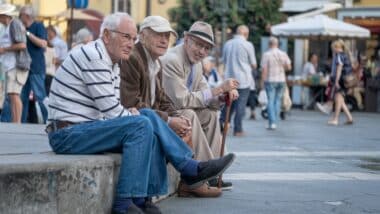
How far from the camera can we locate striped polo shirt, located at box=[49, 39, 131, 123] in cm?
720

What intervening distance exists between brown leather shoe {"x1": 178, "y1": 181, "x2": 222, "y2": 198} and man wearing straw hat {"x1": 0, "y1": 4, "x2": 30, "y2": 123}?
231 inches

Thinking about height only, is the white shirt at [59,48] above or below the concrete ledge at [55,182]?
below

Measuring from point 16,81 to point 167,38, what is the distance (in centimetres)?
615

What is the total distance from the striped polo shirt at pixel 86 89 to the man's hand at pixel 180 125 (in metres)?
0.61

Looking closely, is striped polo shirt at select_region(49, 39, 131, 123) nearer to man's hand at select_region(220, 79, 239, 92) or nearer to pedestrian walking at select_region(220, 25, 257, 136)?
man's hand at select_region(220, 79, 239, 92)

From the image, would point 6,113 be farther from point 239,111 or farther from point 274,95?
point 274,95

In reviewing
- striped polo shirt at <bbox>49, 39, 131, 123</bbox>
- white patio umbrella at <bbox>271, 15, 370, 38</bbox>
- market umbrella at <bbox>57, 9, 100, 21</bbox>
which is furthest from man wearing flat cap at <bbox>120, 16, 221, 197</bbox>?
market umbrella at <bbox>57, 9, 100, 21</bbox>

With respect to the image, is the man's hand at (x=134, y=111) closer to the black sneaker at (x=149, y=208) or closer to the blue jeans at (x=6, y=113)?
the black sneaker at (x=149, y=208)

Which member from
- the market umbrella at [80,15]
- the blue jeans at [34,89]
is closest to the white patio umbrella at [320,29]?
the market umbrella at [80,15]

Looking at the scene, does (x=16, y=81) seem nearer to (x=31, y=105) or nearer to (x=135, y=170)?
(x=31, y=105)

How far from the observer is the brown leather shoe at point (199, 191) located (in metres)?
8.55

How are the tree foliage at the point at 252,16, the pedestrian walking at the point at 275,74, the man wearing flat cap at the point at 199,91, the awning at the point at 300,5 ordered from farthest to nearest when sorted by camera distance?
the awning at the point at 300,5
the tree foliage at the point at 252,16
the pedestrian walking at the point at 275,74
the man wearing flat cap at the point at 199,91

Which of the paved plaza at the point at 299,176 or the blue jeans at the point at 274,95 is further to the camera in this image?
the blue jeans at the point at 274,95

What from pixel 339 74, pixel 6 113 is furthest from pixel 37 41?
pixel 339 74
